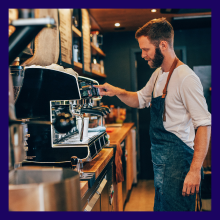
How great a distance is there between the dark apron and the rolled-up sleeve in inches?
5.6

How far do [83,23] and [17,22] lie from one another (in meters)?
2.18

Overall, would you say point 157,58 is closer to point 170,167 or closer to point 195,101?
point 195,101

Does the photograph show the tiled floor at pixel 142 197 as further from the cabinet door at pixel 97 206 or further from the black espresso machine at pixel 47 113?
the black espresso machine at pixel 47 113

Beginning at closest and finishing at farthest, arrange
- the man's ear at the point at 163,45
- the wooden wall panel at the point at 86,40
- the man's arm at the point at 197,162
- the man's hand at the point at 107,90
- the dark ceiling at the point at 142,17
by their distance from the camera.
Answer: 1. the man's arm at the point at 197,162
2. the man's ear at the point at 163,45
3. the man's hand at the point at 107,90
4. the wooden wall panel at the point at 86,40
5. the dark ceiling at the point at 142,17

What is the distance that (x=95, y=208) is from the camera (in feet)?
4.46

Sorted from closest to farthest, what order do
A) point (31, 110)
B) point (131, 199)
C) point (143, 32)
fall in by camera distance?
point (31, 110) < point (143, 32) < point (131, 199)

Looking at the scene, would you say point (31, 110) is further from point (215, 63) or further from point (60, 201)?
point (215, 63)

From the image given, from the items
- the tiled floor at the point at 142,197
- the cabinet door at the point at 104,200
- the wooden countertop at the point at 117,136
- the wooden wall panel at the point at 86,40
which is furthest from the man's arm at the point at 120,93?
the tiled floor at the point at 142,197

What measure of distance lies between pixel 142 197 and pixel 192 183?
214cm

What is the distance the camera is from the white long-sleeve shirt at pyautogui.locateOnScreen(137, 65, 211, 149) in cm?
134

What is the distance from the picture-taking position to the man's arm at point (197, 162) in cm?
130

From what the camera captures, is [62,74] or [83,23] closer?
[62,74]

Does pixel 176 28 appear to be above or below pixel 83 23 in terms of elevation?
above
